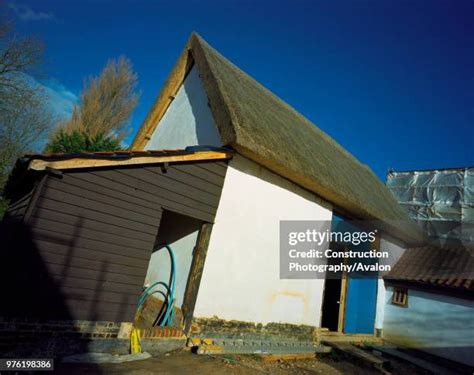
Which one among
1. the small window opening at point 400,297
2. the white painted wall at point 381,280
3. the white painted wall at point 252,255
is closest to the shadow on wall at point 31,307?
the white painted wall at point 252,255

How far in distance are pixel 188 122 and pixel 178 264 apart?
3.74 meters

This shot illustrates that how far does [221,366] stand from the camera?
424 centimetres

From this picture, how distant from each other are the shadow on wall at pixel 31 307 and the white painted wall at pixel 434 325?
9270 millimetres

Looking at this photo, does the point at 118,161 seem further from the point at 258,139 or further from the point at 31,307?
the point at 258,139

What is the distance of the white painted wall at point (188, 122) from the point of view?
6.45m

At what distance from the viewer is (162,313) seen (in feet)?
17.5

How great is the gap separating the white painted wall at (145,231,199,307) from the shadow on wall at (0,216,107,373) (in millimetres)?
1787

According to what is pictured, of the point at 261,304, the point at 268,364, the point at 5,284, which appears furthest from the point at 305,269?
the point at 5,284

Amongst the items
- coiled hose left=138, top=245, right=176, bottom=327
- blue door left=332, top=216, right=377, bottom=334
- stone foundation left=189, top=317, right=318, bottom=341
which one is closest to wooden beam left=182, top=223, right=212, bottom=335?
stone foundation left=189, top=317, right=318, bottom=341

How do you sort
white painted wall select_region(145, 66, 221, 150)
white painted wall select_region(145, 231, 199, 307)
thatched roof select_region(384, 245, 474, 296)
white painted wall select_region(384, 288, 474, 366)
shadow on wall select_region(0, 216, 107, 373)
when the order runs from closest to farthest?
shadow on wall select_region(0, 216, 107, 373) → white painted wall select_region(145, 231, 199, 307) → white painted wall select_region(145, 66, 221, 150) → white painted wall select_region(384, 288, 474, 366) → thatched roof select_region(384, 245, 474, 296)

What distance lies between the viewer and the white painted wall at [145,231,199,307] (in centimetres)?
522

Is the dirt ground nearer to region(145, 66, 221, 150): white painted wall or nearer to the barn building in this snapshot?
the barn building

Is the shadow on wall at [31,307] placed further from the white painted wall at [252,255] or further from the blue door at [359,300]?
the blue door at [359,300]

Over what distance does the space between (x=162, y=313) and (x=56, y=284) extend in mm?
2220
